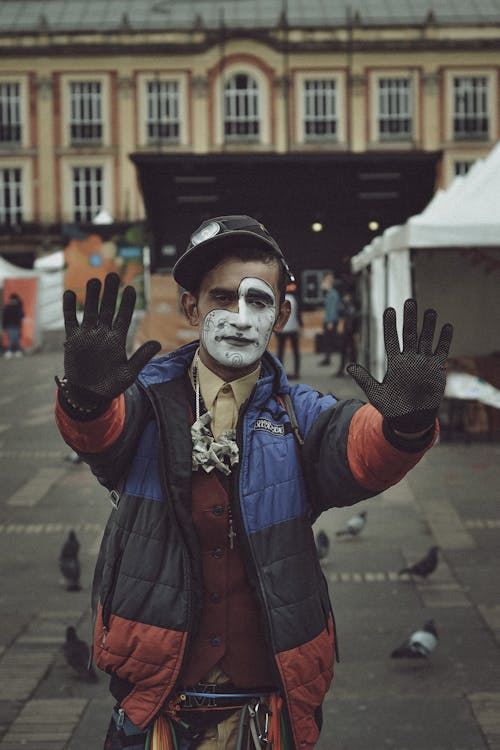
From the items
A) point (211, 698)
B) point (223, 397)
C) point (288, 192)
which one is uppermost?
point (288, 192)

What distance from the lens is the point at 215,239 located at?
7.99 ft

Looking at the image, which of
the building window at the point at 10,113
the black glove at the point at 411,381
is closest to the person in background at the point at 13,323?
the building window at the point at 10,113

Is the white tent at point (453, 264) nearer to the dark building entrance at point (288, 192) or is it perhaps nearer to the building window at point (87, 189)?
the dark building entrance at point (288, 192)

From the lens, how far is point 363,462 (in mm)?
2279

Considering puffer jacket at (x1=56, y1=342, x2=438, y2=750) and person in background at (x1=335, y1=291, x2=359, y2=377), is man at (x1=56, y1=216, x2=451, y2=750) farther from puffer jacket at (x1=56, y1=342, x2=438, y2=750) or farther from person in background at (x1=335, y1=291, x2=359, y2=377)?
person in background at (x1=335, y1=291, x2=359, y2=377)

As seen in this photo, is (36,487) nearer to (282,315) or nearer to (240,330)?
(282,315)

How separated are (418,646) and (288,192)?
2192 cm

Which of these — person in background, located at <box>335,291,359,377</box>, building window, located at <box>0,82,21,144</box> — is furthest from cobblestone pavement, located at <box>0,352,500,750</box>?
building window, located at <box>0,82,21,144</box>

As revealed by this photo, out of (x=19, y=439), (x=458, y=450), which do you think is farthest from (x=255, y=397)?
(x=19, y=439)

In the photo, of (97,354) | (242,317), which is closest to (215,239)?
(242,317)

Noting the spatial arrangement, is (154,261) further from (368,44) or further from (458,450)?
(368,44)

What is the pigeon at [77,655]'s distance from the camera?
483 cm

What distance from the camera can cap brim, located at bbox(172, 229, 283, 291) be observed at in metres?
2.44

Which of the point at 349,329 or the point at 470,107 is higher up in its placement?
the point at 470,107
